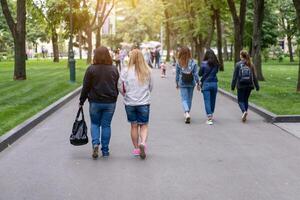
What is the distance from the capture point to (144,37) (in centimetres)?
13100

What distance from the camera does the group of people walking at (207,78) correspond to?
13.2m

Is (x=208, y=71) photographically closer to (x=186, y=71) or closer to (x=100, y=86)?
(x=186, y=71)

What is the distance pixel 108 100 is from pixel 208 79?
4.90 meters

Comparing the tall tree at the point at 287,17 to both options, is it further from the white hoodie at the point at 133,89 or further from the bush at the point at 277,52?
the white hoodie at the point at 133,89

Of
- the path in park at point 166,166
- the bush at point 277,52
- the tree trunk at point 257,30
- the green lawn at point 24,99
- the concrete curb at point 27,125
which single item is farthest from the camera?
the bush at point 277,52

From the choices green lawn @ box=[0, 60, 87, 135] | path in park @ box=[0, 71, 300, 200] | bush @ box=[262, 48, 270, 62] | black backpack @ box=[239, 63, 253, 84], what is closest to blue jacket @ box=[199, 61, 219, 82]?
black backpack @ box=[239, 63, 253, 84]

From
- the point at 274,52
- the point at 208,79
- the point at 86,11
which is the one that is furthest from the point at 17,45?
the point at 274,52

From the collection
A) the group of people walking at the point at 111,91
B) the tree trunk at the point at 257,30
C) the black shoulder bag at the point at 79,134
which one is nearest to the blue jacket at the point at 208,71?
the group of people walking at the point at 111,91

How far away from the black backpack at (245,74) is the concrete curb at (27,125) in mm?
4665

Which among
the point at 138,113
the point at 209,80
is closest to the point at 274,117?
the point at 209,80

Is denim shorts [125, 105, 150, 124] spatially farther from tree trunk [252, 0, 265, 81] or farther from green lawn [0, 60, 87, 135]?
tree trunk [252, 0, 265, 81]

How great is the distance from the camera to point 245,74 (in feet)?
44.0

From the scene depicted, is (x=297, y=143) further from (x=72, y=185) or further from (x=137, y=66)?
(x=72, y=185)

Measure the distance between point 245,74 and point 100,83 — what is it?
5491mm
